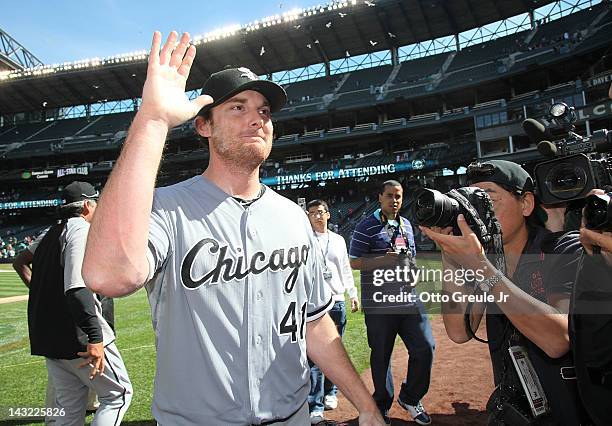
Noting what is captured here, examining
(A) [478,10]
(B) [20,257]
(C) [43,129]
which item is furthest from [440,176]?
(C) [43,129]

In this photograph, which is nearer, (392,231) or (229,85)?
(229,85)

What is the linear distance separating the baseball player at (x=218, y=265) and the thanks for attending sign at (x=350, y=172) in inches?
1245

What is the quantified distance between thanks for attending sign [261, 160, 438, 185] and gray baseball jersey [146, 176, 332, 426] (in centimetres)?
3177

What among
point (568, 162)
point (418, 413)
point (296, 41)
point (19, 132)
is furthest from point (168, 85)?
point (19, 132)

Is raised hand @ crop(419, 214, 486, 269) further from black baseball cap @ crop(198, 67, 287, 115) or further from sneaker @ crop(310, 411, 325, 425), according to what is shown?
sneaker @ crop(310, 411, 325, 425)

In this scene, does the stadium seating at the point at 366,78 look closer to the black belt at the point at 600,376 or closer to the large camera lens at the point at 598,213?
the large camera lens at the point at 598,213

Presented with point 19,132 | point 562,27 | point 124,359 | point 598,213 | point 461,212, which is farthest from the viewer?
point 19,132

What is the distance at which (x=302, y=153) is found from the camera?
41.2m

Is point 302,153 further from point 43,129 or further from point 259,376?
point 259,376

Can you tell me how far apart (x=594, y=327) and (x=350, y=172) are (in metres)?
33.5

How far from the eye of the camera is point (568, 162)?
1.93 m

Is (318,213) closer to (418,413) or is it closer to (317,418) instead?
(317,418)

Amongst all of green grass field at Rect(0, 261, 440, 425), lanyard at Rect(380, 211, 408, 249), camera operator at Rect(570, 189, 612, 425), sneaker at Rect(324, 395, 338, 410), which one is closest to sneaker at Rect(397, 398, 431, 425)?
sneaker at Rect(324, 395, 338, 410)

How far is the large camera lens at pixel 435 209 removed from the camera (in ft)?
5.97
